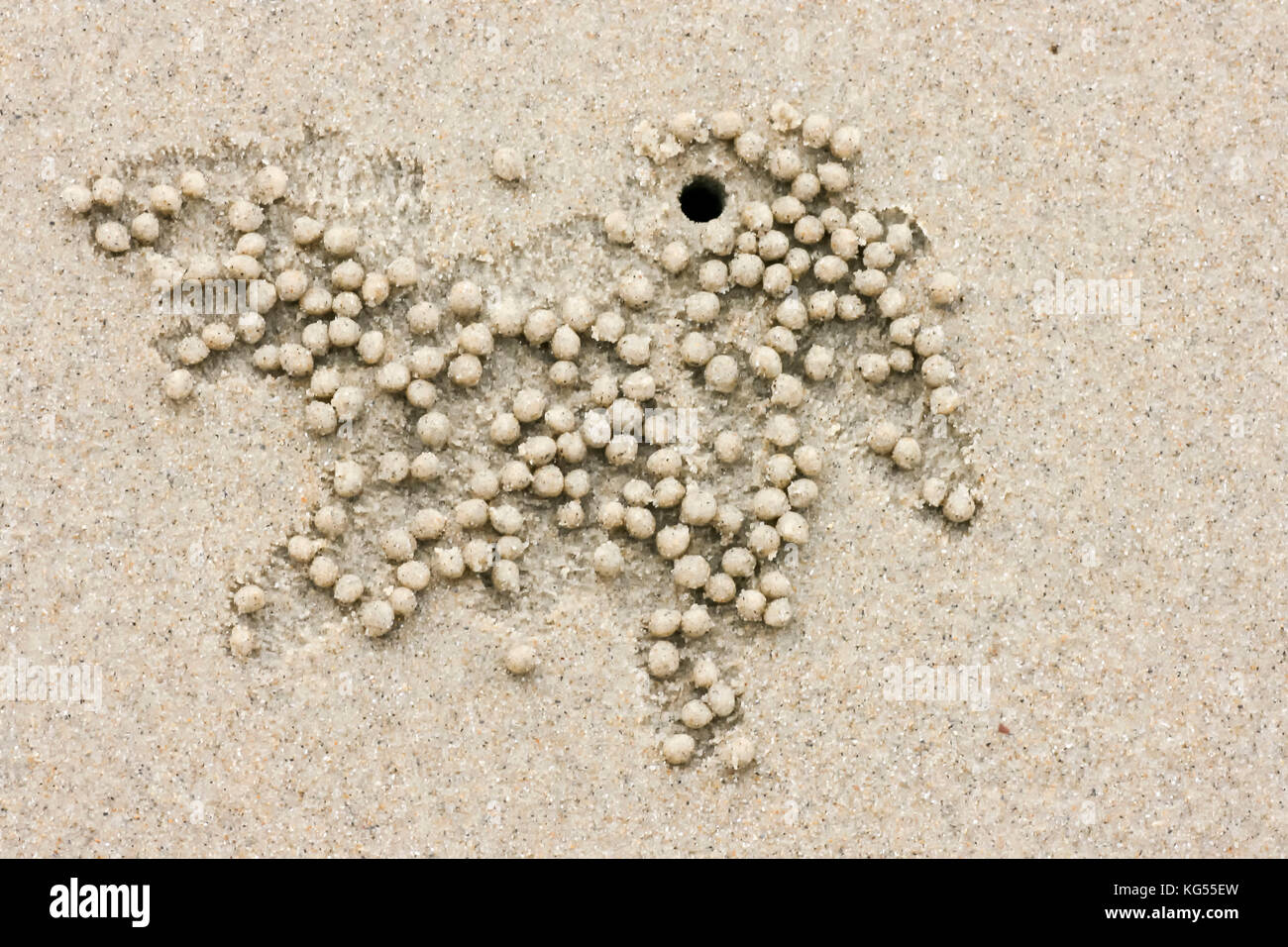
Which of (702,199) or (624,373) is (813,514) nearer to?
(624,373)

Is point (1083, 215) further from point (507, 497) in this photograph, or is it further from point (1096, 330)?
point (507, 497)

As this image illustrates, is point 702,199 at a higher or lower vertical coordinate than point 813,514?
higher

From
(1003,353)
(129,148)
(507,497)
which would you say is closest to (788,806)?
(507,497)

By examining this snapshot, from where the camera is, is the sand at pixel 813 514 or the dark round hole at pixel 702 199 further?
the dark round hole at pixel 702 199

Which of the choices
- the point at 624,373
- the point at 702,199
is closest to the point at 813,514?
the point at 624,373

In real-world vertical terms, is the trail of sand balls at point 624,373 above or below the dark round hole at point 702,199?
below
